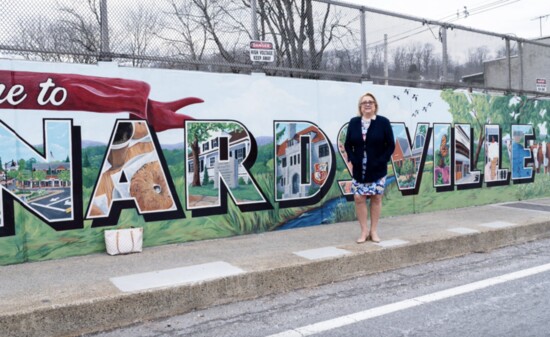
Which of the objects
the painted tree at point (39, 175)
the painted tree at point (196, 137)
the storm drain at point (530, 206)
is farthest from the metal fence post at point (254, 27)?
the storm drain at point (530, 206)

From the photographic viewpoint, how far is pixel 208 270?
195 inches

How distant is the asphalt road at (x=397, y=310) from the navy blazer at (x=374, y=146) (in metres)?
1.25

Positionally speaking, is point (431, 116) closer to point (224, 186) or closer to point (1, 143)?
point (224, 186)

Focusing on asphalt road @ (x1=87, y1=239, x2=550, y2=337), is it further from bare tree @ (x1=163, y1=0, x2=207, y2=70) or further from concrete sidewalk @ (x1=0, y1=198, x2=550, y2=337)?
bare tree @ (x1=163, y1=0, x2=207, y2=70)

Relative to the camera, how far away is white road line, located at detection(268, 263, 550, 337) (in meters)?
3.93

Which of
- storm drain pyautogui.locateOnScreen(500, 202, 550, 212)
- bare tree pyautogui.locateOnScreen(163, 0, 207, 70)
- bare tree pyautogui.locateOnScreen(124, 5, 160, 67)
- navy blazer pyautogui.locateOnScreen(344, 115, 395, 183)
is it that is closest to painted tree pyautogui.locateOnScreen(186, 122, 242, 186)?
bare tree pyautogui.locateOnScreen(163, 0, 207, 70)

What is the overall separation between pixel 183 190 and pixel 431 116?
4856 mm

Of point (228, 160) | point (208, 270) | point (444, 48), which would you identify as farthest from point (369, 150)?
point (444, 48)

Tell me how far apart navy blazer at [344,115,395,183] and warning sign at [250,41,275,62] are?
1.57m

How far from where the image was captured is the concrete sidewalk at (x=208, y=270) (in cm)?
396

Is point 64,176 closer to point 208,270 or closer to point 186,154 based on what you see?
point 186,154

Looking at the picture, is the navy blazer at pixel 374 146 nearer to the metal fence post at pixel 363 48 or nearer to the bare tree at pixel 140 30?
the metal fence post at pixel 363 48

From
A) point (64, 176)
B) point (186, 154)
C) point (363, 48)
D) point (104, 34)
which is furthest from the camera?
point (363, 48)

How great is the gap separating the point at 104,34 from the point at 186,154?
5.56 feet
